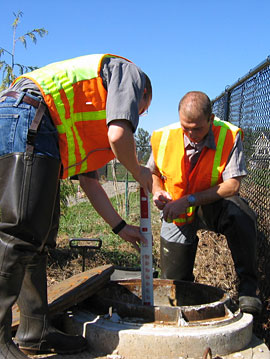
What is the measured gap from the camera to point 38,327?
2.52 metres

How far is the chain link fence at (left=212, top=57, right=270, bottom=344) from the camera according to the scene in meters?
3.62

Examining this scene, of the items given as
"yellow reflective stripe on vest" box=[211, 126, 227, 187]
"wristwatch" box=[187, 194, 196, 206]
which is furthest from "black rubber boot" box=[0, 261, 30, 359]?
"yellow reflective stripe on vest" box=[211, 126, 227, 187]

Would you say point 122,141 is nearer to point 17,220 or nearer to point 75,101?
point 75,101

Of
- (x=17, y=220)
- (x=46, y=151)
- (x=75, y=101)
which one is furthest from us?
(x=75, y=101)

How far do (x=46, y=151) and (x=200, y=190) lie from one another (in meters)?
1.61

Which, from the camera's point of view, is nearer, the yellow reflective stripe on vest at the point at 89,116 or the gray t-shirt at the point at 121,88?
the gray t-shirt at the point at 121,88

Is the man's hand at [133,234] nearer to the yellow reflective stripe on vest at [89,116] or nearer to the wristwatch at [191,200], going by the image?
the wristwatch at [191,200]

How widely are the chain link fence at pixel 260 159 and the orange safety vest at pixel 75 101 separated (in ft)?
5.51

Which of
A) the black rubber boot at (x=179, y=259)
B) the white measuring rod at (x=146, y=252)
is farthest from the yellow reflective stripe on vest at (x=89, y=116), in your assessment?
the black rubber boot at (x=179, y=259)

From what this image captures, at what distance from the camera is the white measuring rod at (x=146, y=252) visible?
9.09 ft

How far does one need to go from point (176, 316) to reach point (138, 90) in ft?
4.53

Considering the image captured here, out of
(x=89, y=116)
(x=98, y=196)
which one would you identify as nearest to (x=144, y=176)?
(x=89, y=116)

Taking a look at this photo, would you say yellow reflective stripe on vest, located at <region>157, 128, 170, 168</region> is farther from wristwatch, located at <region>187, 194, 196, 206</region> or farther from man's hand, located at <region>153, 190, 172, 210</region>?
wristwatch, located at <region>187, 194, 196, 206</region>

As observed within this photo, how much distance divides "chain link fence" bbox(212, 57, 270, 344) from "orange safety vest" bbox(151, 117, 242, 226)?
70 cm
